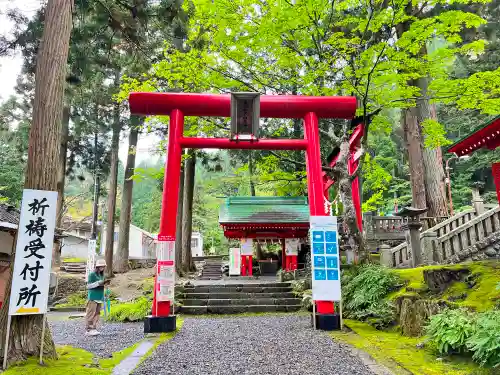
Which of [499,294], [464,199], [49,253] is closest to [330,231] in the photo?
[499,294]

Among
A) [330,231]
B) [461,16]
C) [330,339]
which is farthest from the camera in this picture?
[461,16]

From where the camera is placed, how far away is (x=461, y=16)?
8.62 metres

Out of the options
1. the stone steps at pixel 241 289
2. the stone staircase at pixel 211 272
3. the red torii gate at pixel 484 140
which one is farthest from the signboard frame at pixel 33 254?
the stone staircase at pixel 211 272

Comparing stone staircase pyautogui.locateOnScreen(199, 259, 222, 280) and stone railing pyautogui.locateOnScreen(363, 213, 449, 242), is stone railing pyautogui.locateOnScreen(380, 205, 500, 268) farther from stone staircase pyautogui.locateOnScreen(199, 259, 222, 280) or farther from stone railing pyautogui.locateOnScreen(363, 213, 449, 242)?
stone staircase pyautogui.locateOnScreen(199, 259, 222, 280)

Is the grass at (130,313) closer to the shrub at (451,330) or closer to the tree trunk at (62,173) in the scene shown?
the tree trunk at (62,173)

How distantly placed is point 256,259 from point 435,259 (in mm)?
12088

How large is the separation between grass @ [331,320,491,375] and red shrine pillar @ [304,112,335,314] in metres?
0.70

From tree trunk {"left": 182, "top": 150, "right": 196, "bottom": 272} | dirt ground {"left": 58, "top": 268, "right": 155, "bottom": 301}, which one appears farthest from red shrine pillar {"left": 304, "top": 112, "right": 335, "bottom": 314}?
tree trunk {"left": 182, "top": 150, "right": 196, "bottom": 272}

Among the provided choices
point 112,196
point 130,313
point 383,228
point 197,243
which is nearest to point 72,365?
point 130,313

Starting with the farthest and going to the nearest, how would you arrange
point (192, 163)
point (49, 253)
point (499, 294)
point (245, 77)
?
1. point (192, 163)
2. point (245, 77)
3. point (499, 294)
4. point (49, 253)

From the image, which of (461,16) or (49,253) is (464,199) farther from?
(49,253)

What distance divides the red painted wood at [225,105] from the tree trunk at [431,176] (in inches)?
271

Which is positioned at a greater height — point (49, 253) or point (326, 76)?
point (326, 76)

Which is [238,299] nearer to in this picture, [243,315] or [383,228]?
[243,315]
